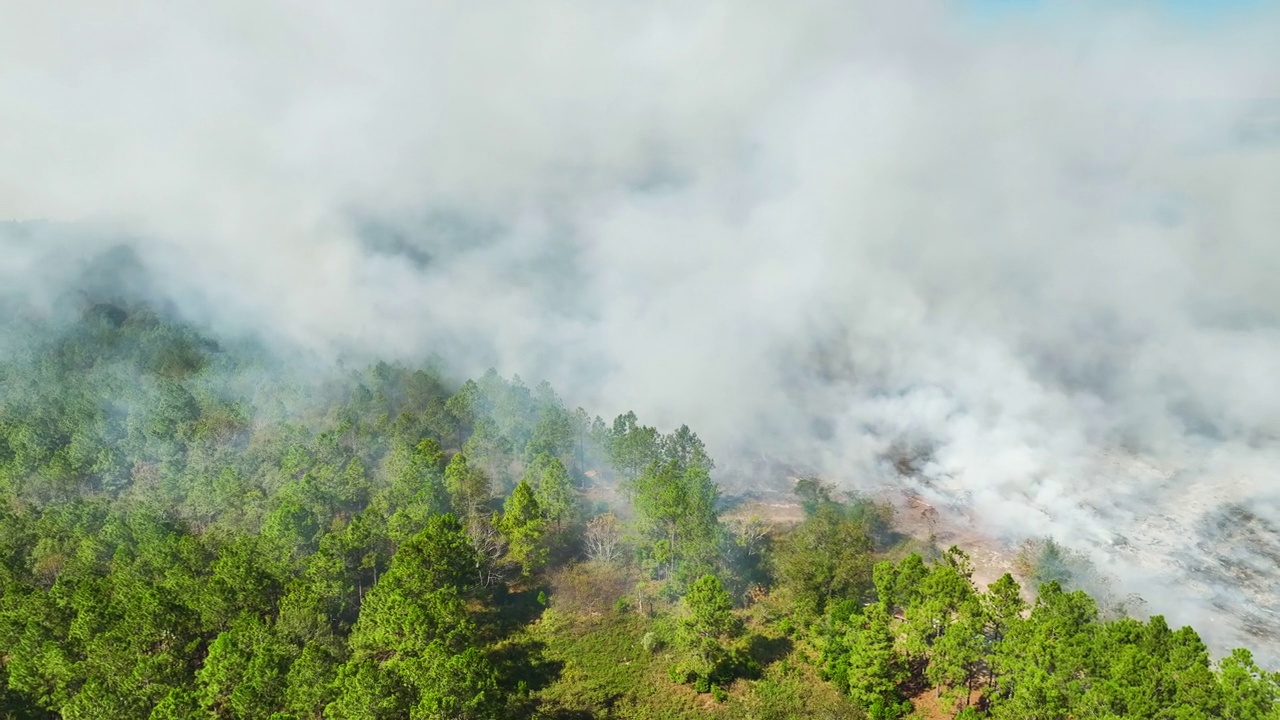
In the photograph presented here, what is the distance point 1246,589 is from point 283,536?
307ft

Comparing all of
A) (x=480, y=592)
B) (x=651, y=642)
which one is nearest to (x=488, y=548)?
(x=480, y=592)

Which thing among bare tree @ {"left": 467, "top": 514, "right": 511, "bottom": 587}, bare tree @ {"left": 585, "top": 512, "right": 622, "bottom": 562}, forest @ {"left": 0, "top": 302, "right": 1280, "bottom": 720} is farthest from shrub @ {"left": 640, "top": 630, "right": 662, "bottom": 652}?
bare tree @ {"left": 467, "top": 514, "right": 511, "bottom": 587}

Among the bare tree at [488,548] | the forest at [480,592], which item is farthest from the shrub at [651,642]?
the bare tree at [488,548]

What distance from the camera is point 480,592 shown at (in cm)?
6781

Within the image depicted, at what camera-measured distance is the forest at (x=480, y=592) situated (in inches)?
1663

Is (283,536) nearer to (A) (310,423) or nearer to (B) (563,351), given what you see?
(A) (310,423)

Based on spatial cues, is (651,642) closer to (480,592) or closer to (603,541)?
(603,541)

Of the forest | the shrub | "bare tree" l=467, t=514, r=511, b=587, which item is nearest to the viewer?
the forest

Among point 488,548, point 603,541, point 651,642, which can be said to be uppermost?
point 603,541

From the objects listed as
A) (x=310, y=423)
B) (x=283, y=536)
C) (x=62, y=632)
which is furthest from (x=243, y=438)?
(x=62, y=632)

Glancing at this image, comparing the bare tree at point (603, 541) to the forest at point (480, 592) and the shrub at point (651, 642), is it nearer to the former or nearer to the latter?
the forest at point (480, 592)

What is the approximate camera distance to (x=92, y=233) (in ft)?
641

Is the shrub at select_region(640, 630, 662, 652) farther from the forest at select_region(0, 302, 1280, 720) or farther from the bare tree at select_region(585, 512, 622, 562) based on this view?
the bare tree at select_region(585, 512, 622, 562)

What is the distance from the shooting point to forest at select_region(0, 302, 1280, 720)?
139ft
